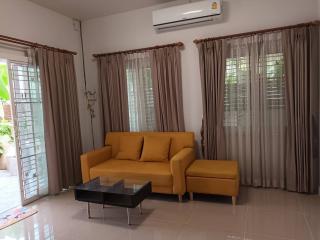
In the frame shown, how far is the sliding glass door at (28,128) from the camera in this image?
3.23 meters

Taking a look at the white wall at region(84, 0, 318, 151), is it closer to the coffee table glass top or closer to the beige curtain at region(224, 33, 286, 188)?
the beige curtain at region(224, 33, 286, 188)

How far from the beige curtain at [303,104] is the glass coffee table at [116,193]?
196 centimetres

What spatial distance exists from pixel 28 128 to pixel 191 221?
2461mm

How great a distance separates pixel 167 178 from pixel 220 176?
0.64 meters

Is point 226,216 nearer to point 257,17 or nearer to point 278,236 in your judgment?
point 278,236

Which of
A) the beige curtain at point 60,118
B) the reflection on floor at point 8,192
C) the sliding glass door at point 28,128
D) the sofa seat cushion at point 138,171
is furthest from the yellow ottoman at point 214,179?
the reflection on floor at point 8,192

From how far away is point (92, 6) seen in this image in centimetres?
376

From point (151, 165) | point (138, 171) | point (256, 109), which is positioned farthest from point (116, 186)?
point (256, 109)

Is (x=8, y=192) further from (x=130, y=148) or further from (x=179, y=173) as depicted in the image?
(x=179, y=173)

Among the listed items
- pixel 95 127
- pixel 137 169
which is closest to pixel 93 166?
pixel 137 169

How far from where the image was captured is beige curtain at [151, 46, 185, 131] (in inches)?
147

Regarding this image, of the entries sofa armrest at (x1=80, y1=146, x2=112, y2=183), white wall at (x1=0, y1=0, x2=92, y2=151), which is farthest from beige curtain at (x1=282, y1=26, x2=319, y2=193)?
white wall at (x1=0, y1=0, x2=92, y2=151)

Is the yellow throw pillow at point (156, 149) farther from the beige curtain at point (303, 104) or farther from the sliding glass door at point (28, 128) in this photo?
the beige curtain at point (303, 104)

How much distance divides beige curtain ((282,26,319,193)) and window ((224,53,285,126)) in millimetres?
133
